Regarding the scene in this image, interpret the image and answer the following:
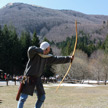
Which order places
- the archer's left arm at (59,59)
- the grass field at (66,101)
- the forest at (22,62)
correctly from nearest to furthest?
the archer's left arm at (59,59), the grass field at (66,101), the forest at (22,62)

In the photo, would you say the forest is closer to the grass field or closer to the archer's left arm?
the grass field

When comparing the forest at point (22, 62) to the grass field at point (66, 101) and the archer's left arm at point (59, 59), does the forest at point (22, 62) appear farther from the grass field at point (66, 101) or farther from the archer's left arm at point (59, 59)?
the archer's left arm at point (59, 59)

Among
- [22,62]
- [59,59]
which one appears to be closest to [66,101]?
[59,59]

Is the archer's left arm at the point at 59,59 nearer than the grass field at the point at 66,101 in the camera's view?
Yes

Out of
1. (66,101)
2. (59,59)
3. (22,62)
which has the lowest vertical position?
(22,62)

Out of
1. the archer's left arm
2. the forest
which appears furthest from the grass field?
the forest

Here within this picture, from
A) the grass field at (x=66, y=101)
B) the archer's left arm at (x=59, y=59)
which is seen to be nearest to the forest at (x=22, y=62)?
the grass field at (x=66, y=101)

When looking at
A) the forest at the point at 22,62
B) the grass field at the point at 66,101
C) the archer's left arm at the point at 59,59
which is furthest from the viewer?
the forest at the point at 22,62

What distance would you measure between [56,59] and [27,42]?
47729 millimetres

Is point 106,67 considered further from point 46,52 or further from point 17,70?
point 46,52

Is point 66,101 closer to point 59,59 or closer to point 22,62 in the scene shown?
point 59,59

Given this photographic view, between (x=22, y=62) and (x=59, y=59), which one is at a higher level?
(x=59, y=59)

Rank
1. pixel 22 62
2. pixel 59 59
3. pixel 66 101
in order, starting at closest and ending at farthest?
pixel 59 59
pixel 66 101
pixel 22 62

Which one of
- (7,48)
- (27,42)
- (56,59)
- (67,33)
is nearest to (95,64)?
(27,42)
